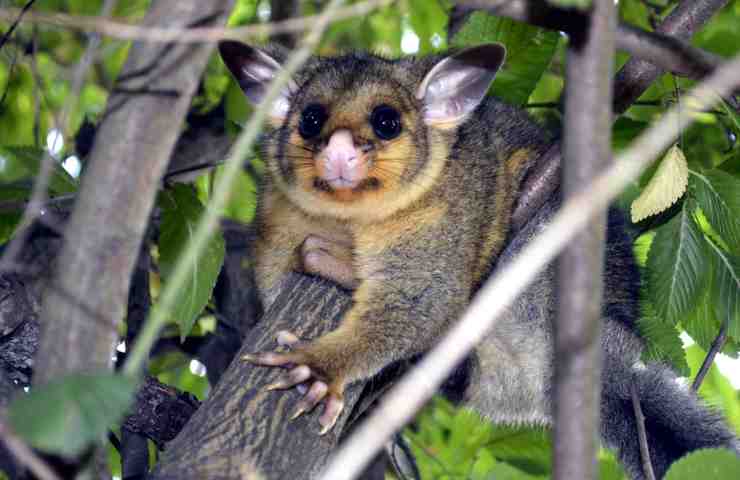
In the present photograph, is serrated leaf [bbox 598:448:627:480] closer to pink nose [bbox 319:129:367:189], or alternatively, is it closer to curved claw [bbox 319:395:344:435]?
curved claw [bbox 319:395:344:435]

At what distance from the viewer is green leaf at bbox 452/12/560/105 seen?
3834mm

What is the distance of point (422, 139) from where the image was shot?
12.7 ft

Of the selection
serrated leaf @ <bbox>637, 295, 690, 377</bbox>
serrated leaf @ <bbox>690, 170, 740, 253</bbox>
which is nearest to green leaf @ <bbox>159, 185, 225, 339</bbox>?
serrated leaf @ <bbox>637, 295, 690, 377</bbox>

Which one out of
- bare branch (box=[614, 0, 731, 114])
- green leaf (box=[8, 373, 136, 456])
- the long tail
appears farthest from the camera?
the long tail

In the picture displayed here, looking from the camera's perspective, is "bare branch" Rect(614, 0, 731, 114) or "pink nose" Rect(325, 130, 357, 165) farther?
"pink nose" Rect(325, 130, 357, 165)

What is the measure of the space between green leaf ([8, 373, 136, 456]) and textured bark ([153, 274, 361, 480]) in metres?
0.94

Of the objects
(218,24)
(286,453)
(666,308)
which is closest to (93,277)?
(218,24)

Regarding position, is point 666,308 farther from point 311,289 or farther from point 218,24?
point 218,24

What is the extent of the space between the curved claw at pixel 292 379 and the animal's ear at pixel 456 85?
1.36 metres

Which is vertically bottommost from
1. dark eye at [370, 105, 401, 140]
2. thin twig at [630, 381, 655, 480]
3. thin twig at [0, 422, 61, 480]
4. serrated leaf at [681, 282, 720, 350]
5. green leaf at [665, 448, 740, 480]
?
thin twig at [630, 381, 655, 480]

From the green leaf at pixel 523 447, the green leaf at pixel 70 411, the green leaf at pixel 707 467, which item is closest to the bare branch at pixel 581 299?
the green leaf at pixel 70 411

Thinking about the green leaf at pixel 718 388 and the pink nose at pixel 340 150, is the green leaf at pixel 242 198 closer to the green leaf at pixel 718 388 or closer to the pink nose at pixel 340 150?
the pink nose at pixel 340 150

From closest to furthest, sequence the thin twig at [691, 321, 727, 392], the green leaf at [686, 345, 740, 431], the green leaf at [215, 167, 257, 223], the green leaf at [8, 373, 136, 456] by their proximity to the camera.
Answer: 1. the green leaf at [8, 373, 136, 456]
2. the thin twig at [691, 321, 727, 392]
3. the green leaf at [686, 345, 740, 431]
4. the green leaf at [215, 167, 257, 223]

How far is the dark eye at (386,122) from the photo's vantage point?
12.2ft
